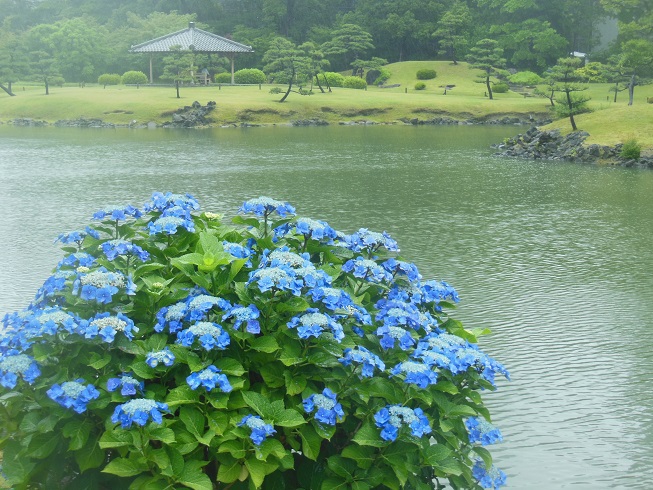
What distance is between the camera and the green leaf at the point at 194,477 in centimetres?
298

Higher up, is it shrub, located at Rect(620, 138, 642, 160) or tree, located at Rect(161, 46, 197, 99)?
tree, located at Rect(161, 46, 197, 99)

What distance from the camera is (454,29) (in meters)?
54.7

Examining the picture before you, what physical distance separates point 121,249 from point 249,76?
47282 mm

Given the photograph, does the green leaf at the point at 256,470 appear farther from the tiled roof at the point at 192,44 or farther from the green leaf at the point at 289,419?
the tiled roof at the point at 192,44

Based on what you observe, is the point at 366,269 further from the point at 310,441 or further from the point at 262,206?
the point at 310,441

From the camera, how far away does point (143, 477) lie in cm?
307

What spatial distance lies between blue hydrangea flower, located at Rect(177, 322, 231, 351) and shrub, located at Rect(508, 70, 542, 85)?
4853 cm

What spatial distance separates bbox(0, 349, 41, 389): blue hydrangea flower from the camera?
3.06 metres

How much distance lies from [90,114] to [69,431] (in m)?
37.0

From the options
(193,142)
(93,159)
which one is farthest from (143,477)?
(193,142)

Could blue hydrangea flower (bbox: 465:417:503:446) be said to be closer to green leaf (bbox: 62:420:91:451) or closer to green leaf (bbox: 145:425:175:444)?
green leaf (bbox: 145:425:175:444)

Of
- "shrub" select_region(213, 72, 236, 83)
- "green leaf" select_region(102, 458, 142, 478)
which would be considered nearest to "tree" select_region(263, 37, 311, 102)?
"shrub" select_region(213, 72, 236, 83)

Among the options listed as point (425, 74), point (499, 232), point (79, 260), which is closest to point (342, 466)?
point (79, 260)

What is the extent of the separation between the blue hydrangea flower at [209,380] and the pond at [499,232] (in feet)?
8.23
